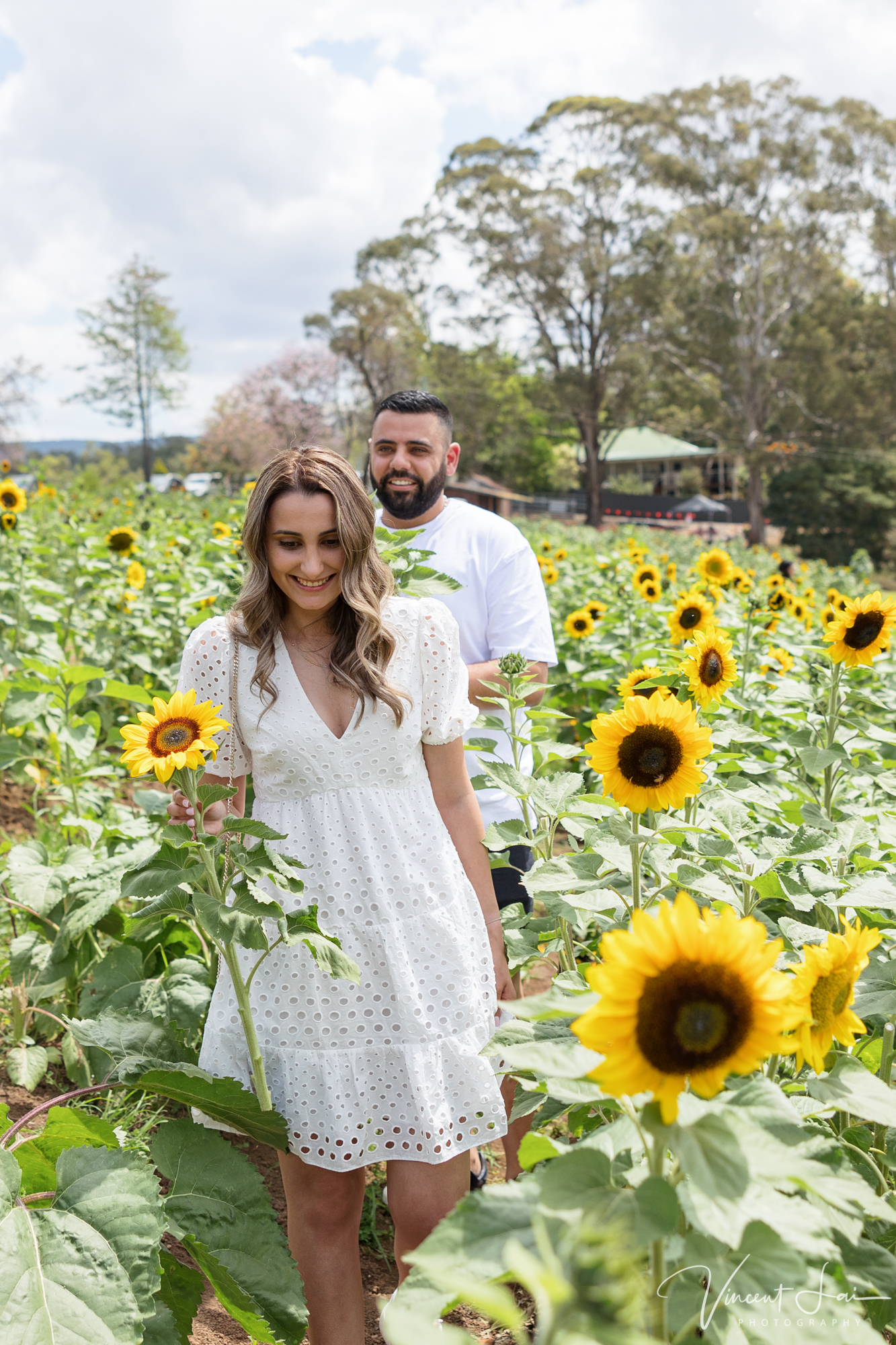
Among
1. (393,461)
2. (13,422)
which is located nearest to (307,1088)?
(393,461)

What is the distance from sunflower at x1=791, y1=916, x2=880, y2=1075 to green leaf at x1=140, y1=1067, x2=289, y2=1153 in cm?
92

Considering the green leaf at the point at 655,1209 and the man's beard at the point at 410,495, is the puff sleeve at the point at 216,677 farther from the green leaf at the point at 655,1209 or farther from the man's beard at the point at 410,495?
the green leaf at the point at 655,1209

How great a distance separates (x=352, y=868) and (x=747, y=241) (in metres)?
28.4

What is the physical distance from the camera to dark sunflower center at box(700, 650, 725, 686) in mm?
2279

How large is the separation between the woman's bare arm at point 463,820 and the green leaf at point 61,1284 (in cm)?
96

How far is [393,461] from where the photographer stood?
2.92 m

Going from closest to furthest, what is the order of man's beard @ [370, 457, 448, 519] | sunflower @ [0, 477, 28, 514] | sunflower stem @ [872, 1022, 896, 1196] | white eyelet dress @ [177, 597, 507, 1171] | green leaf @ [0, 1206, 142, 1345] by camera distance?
1. green leaf @ [0, 1206, 142, 1345]
2. sunflower stem @ [872, 1022, 896, 1196]
3. white eyelet dress @ [177, 597, 507, 1171]
4. man's beard @ [370, 457, 448, 519]
5. sunflower @ [0, 477, 28, 514]

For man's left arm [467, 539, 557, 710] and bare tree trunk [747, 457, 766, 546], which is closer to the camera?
man's left arm [467, 539, 557, 710]

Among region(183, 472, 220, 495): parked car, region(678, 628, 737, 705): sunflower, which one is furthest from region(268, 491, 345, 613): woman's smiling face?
region(183, 472, 220, 495): parked car

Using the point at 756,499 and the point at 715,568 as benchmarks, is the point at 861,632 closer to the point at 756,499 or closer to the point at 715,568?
the point at 715,568

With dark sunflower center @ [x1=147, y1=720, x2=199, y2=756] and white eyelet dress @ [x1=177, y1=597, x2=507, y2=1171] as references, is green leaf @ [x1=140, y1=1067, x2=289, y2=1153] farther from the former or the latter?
dark sunflower center @ [x1=147, y1=720, x2=199, y2=756]

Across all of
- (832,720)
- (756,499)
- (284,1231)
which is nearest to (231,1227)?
(284,1231)

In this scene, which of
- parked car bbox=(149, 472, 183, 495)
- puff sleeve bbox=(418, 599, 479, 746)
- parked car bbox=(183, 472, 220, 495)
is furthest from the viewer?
parked car bbox=(183, 472, 220, 495)

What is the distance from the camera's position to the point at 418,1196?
178cm
